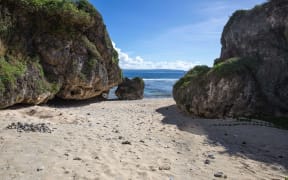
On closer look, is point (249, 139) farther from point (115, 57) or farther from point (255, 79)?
point (115, 57)

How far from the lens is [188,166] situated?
18.0 feet

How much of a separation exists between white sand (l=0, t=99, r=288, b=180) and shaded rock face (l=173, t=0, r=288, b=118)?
7.35 ft

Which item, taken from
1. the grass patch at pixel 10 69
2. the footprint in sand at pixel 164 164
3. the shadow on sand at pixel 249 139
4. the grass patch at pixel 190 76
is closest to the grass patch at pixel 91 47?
the grass patch at pixel 10 69

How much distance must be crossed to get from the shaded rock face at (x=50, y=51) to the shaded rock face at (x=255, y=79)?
24.7ft

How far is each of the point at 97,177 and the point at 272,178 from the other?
11.3 feet

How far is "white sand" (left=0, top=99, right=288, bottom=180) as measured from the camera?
495 cm

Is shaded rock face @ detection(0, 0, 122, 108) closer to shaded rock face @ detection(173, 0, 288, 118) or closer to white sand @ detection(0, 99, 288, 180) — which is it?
white sand @ detection(0, 99, 288, 180)

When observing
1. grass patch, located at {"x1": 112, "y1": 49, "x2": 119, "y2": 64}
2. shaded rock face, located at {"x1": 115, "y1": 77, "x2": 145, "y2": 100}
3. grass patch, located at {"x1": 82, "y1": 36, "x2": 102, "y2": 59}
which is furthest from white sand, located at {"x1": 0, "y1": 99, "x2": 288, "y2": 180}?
shaded rock face, located at {"x1": 115, "y1": 77, "x2": 145, "y2": 100}

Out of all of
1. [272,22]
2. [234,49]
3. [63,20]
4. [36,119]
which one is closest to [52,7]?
[63,20]

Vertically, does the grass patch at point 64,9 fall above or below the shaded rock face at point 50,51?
above

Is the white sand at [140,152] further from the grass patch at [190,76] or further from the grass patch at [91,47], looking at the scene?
the grass patch at [91,47]

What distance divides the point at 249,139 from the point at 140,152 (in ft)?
12.8

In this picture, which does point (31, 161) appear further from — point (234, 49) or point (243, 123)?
point (234, 49)

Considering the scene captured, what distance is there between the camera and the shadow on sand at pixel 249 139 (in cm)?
644
